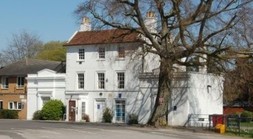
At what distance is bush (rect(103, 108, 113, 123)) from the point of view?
56312 millimetres

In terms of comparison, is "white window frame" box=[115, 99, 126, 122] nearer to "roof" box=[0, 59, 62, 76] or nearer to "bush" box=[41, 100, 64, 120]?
"bush" box=[41, 100, 64, 120]

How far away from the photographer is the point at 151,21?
4638 centimetres

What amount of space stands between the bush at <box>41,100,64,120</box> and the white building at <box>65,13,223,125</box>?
1283 mm

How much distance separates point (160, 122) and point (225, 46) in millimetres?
9477

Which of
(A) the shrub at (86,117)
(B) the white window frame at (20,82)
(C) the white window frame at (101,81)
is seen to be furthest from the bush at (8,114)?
(C) the white window frame at (101,81)

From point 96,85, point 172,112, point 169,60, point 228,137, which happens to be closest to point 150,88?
point 172,112

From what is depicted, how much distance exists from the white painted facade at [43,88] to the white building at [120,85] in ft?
4.39

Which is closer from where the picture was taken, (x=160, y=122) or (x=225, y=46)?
(x=225, y=46)

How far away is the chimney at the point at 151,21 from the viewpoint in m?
42.8

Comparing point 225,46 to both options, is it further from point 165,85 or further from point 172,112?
point 172,112

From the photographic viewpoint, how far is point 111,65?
57.3 metres

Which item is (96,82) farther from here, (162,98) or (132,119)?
(162,98)

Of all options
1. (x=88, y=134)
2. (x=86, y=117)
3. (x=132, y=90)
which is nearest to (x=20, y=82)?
(x=86, y=117)

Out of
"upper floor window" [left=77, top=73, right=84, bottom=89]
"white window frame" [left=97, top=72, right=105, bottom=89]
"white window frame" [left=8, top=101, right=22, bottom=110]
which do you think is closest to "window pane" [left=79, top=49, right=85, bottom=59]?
"upper floor window" [left=77, top=73, right=84, bottom=89]
